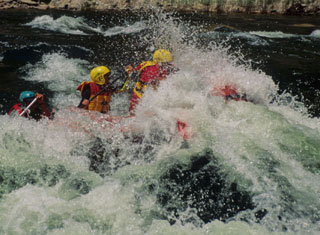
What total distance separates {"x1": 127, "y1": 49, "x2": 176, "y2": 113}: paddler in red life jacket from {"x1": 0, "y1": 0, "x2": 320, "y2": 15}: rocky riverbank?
15020 millimetres

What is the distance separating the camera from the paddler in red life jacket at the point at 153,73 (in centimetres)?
572

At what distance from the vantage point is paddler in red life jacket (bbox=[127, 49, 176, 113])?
572 centimetres

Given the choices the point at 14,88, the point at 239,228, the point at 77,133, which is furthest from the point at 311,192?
the point at 14,88

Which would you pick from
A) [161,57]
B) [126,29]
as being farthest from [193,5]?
[161,57]

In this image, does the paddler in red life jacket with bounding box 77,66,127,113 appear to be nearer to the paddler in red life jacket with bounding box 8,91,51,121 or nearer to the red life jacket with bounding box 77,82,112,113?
the red life jacket with bounding box 77,82,112,113

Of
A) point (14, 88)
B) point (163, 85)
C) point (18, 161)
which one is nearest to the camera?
point (18, 161)

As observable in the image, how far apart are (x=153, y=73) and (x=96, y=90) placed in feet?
3.39

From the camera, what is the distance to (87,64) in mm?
9812

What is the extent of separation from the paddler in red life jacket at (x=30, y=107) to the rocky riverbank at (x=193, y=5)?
52.5 ft

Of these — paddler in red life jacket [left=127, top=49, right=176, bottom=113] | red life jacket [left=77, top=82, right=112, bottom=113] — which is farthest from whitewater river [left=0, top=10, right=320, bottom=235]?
red life jacket [left=77, top=82, right=112, bottom=113]

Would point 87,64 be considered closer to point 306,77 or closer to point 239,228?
point 306,77

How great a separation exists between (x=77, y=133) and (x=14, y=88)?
365cm

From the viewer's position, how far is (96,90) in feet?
18.2

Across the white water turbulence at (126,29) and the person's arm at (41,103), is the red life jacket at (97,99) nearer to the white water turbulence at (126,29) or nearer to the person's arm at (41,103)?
the person's arm at (41,103)
